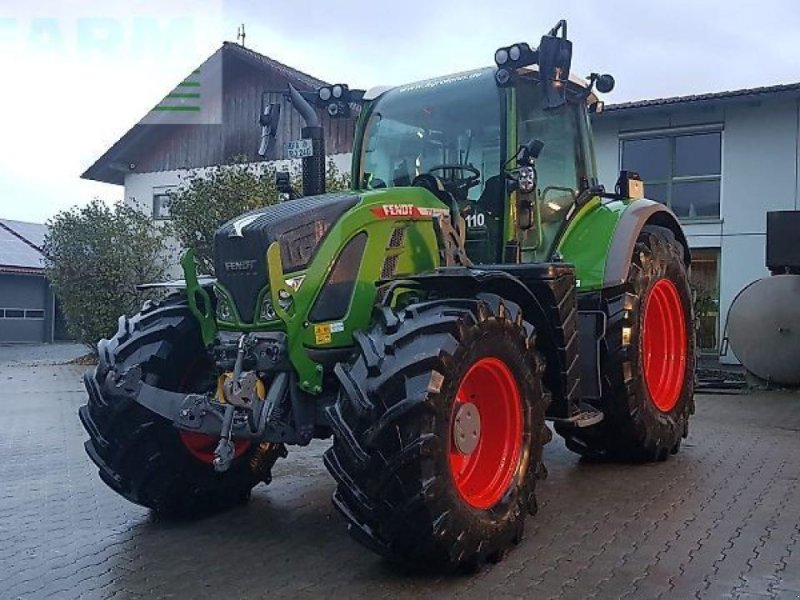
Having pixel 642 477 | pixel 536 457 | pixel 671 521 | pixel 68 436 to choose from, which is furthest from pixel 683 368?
pixel 68 436

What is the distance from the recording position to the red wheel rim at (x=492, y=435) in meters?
4.14

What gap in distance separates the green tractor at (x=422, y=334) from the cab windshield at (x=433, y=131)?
0.6 inches

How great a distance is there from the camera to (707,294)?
14680 mm

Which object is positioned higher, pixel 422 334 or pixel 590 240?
pixel 590 240

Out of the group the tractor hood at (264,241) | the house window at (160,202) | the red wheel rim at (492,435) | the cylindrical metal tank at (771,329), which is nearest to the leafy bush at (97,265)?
the house window at (160,202)

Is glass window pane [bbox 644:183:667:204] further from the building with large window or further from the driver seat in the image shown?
the driver seat

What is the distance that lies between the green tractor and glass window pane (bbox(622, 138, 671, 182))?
9.59 meters

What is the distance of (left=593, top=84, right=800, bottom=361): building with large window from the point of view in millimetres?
14234

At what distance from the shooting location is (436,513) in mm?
3625

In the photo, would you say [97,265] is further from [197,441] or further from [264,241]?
[264,241]

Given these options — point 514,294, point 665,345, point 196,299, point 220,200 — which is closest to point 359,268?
point 514,294

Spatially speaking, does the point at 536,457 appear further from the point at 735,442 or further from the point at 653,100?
the point at 653,100

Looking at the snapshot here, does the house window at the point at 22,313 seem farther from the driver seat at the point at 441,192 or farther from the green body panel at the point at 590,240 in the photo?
the driver seat at the point at 441,192

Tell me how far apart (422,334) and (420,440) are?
479 millimetres
